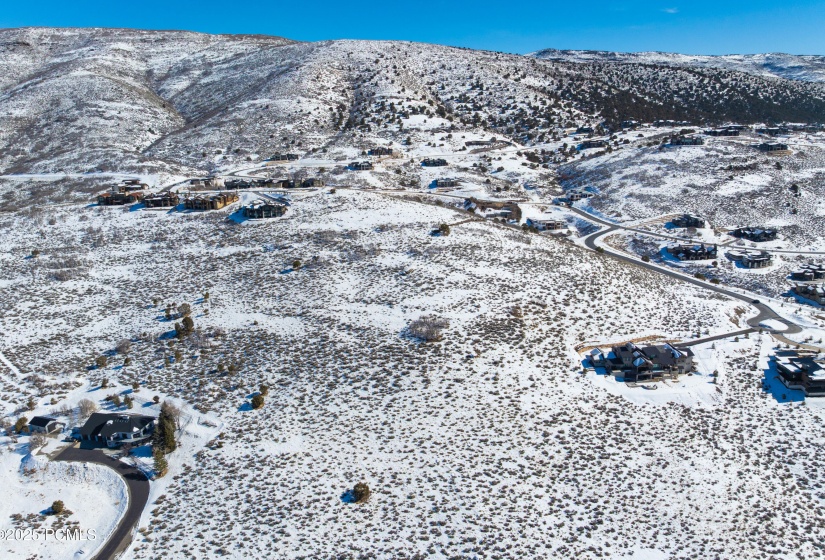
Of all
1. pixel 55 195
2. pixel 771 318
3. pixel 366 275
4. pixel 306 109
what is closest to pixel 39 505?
pixel 366 275

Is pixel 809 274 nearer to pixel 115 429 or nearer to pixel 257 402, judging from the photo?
pixel 257 402

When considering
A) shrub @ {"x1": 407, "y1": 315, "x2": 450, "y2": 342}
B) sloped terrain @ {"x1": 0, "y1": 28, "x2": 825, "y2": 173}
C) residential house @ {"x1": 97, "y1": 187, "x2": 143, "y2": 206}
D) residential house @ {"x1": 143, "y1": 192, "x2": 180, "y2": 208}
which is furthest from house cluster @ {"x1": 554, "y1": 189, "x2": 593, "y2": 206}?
residential house @ {"x1": 97, "y1": 187, "x2": 143, "y2": 206}

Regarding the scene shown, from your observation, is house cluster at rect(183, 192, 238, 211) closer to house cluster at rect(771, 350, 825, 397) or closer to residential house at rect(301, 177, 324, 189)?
residential house at rect(301, 177, 324, 189)

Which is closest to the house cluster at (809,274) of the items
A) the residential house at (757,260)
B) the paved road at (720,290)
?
the residential house at (757,260)

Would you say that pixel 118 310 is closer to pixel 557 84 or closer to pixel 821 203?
pixel 821 203

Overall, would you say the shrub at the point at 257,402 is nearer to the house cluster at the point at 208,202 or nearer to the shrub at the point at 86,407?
the shrub at the point at 86,407

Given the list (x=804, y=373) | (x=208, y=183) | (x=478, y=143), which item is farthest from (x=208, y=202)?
(x=804, y=373)
